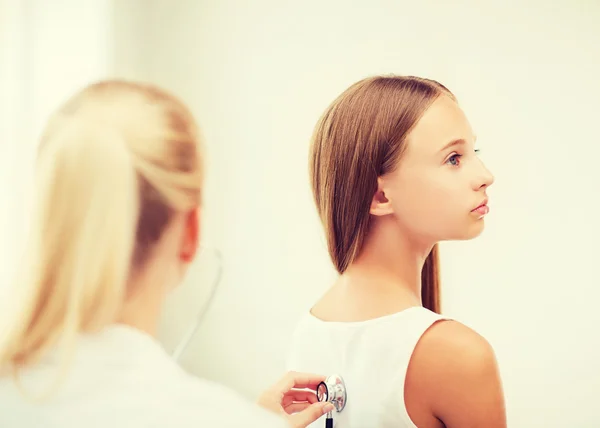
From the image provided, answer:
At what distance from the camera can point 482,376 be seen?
58 cm

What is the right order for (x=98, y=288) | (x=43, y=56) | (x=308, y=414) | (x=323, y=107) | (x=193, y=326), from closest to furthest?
(x=98, y=288) → (x=308, y=414) → (x=193, y=326) → (x=43, y=56) → (x=323, y=107)

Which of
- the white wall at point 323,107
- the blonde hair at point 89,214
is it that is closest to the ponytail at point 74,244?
the blonde hair at point 89,214

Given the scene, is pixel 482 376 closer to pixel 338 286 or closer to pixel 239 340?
pixel 338 286

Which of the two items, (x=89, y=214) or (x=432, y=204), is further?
(x=432, y=204)

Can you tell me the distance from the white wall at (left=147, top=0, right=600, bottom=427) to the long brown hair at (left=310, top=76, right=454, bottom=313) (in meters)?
0.23

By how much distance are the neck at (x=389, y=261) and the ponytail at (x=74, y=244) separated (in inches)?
11.5

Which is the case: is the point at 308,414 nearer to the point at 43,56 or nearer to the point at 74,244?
the point at 74,244

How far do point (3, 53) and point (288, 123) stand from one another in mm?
357

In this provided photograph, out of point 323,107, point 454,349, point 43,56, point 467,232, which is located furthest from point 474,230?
point 43,56

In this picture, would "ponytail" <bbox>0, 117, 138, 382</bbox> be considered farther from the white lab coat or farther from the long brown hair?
the long brown hair

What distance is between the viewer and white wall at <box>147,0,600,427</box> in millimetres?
865

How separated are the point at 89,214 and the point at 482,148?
2.03 feet

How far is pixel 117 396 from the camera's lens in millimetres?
425

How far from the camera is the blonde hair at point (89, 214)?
0.42 metres
